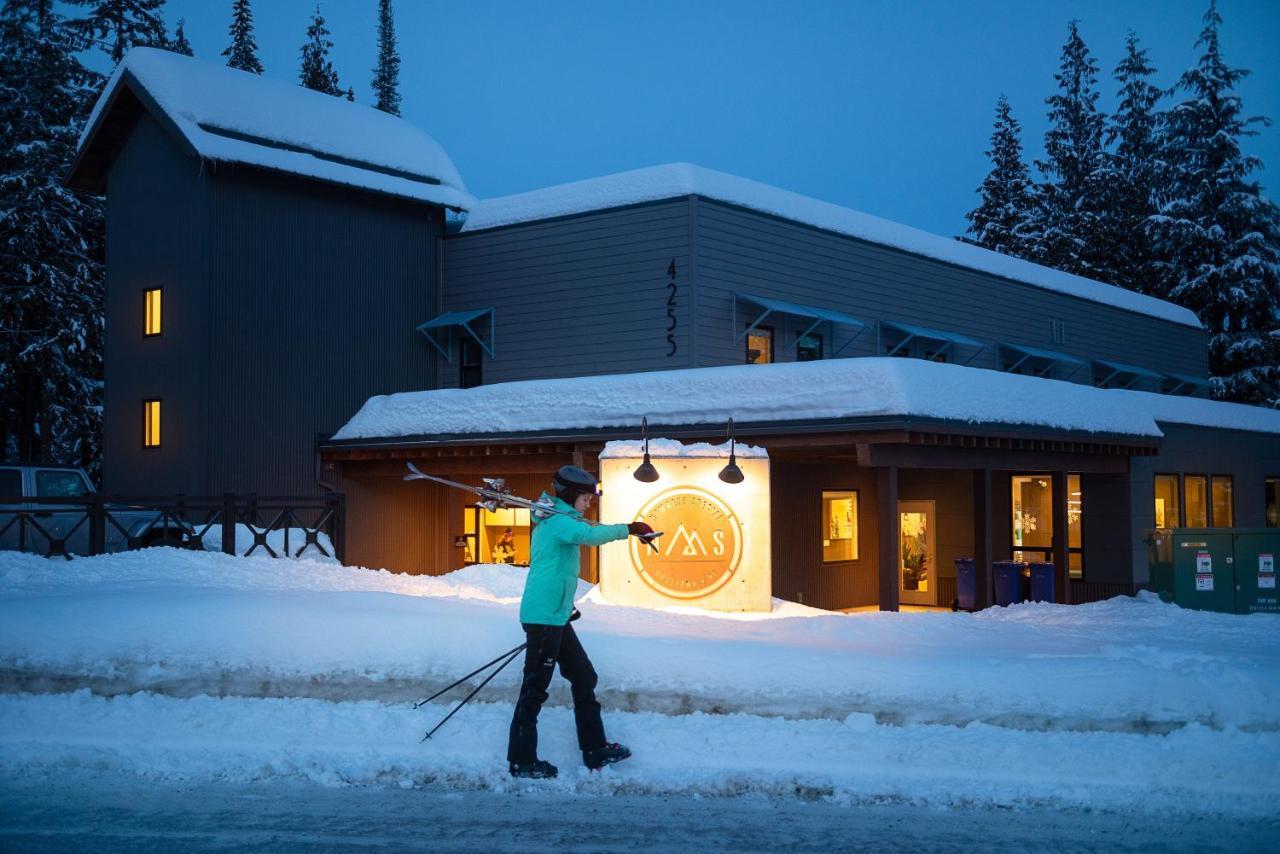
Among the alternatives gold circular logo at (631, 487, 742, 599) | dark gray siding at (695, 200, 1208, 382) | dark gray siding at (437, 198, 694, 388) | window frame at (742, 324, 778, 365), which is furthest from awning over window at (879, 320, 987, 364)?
gold circular logo at (631, 487, 742, 599)

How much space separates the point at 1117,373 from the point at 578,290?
662 inches

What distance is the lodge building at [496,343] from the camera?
21062 millimetres

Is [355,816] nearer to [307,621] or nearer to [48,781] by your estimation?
[48,781]

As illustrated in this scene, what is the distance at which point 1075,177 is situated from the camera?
49625mm

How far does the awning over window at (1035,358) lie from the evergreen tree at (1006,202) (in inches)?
746

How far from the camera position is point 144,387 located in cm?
2289

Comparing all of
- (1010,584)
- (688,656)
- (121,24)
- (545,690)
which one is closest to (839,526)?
(1010,584)

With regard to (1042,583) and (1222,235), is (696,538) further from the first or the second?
(1222,235)

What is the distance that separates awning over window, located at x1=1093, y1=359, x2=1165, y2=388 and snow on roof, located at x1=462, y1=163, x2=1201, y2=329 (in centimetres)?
377

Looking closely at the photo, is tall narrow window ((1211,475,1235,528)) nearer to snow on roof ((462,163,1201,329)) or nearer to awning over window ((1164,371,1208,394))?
snow on roof ((462,163,1201,329))

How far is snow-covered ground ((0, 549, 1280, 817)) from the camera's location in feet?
25.6

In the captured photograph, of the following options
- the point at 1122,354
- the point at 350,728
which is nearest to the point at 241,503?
the point at 350,728

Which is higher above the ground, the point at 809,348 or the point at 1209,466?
the point at 809,348

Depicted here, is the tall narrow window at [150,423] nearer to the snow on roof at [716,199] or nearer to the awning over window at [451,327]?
the awning over window at [451,327]
